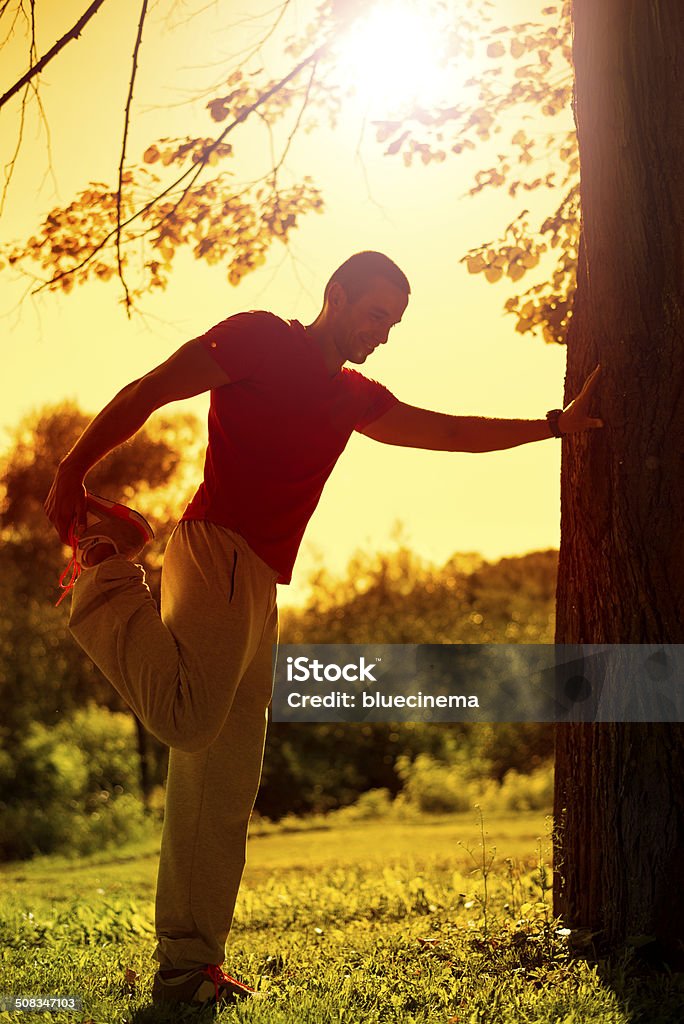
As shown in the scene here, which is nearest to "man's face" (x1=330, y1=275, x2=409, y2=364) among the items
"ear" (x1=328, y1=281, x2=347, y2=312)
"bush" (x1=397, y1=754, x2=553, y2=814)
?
"ear" (x1=328, y1=281, x2=347, y2=312)

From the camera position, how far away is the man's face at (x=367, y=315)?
3107mm

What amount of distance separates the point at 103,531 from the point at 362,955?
1720 mm

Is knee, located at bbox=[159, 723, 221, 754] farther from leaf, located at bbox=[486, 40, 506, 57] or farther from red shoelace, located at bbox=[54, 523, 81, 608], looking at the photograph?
leaf, located at bbox=[486, 40, 506, 57]

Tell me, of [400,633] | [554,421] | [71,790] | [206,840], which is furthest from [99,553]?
[400,633]

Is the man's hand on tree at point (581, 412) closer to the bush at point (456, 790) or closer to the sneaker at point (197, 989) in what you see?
the sneaker at point (197, 989)

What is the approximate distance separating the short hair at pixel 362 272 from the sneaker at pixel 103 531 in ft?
3.04

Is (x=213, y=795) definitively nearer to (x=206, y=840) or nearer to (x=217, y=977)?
(x=206, y=840)

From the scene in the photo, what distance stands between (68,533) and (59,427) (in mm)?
12713

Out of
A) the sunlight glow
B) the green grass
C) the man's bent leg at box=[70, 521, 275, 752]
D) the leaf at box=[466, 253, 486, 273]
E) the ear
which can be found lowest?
the green grass

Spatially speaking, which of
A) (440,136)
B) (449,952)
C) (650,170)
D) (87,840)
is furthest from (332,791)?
(650,170)

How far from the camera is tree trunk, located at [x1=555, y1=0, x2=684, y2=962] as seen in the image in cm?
334

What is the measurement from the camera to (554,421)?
3.61 m

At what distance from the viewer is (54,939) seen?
4012 millimetres

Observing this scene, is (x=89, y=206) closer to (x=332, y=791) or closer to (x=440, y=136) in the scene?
(x=440, y=136)
